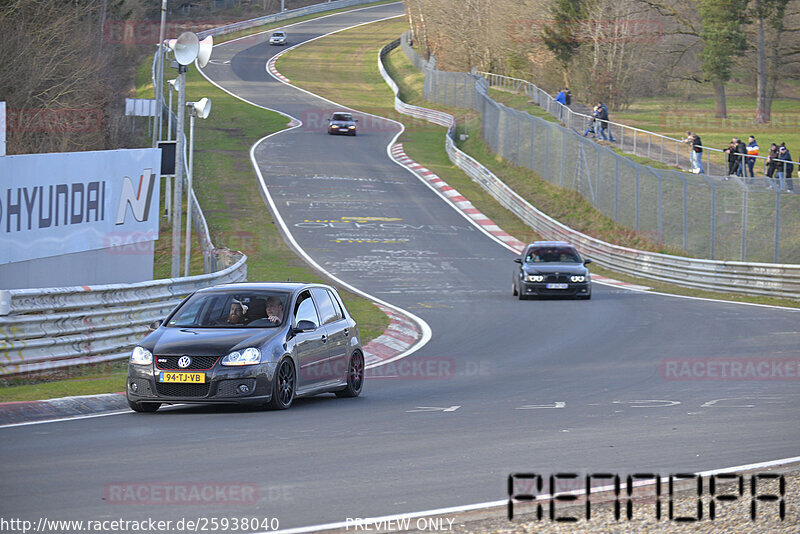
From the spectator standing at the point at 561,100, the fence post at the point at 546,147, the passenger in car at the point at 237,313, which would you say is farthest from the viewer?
the spectator standing at the point at 561,100

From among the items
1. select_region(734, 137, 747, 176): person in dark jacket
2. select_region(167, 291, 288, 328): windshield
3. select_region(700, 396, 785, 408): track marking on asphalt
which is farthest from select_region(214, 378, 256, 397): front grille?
select_region(734, 137, 747, 176): person in dark jacket

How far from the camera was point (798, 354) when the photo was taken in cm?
1811

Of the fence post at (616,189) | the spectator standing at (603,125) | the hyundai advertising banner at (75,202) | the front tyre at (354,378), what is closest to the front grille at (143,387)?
the front tyre at (354,378)

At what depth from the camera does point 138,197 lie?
2066 cm

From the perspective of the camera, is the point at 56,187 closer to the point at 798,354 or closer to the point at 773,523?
the point at 798,354

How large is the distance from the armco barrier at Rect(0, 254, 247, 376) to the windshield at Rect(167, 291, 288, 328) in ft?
8.40

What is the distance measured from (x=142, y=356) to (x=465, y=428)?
3.56 meters

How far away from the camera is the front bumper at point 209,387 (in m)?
11.7

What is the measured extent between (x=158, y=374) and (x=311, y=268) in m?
22.1

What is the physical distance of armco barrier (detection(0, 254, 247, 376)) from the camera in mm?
14156

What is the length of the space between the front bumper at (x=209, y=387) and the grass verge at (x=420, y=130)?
63.3ft

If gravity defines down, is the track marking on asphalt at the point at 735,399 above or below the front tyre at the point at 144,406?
above

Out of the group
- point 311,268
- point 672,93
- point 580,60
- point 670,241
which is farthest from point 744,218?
point 672,93

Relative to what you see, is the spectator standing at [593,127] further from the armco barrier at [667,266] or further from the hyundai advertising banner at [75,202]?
the hyundai advertising banner at [75,202]
